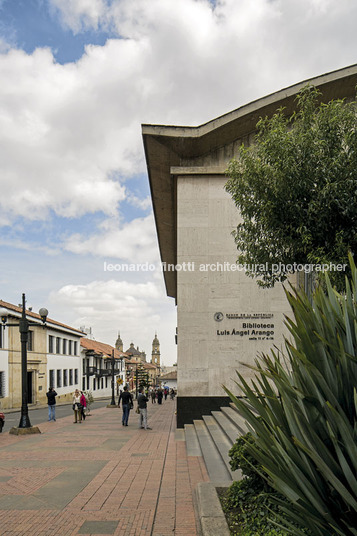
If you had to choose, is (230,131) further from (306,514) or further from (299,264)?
(306,514)

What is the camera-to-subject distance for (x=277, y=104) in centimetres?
1541

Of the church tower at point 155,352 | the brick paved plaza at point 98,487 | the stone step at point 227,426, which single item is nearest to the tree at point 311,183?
the stone step at point 227,426

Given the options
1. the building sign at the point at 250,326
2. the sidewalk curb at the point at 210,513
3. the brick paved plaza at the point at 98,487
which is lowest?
the brick paved plaza at the point at 98,487

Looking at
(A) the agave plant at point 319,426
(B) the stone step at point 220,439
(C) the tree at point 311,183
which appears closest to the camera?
(A) the agave plant at point 319,426

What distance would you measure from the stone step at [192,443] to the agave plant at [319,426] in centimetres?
723

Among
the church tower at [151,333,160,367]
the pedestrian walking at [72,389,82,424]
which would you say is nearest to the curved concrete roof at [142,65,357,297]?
the pedestrian walking at [72,389,82,424]

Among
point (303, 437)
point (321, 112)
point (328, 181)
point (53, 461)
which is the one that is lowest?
point (53, 461)

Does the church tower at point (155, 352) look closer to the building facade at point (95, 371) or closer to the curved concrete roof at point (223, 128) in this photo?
the building facade at point (95, 371)

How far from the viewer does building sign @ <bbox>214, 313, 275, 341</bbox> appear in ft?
49.0

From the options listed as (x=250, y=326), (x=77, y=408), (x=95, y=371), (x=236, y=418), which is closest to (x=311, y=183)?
(x=236, y=418)

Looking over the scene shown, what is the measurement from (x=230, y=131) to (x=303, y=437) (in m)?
14.2

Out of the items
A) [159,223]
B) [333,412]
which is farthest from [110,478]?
[159,223]

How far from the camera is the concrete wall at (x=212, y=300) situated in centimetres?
1476

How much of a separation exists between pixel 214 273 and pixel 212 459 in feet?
24.5
